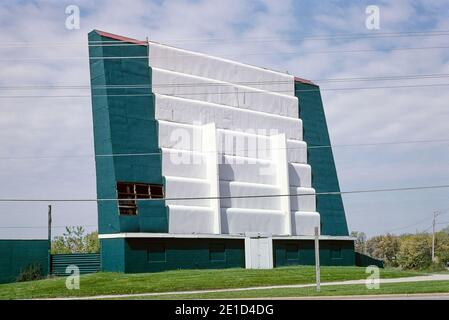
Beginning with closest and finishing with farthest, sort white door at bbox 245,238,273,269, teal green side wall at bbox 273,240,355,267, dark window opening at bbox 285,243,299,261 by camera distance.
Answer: white door at bbox 245,238,273,269 → teal green side wall at bbox 273,240,355,267 → dark window opening at bbox 285,243,299,261

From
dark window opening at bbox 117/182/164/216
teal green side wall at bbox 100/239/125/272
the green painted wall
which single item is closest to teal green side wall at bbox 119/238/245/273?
the green painted wall

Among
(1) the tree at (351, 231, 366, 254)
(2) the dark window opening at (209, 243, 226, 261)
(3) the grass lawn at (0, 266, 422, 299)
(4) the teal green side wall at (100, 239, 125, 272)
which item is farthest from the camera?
(1) the tree at (351, 231, 366, 254)

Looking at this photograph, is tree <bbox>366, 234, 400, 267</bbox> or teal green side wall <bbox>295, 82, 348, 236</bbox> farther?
tree <bbox>366, 234, 400, 267</bbox>

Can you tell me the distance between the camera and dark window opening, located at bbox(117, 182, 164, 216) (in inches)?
1476

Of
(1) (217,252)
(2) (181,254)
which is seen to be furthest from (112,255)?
(1) (217,252)

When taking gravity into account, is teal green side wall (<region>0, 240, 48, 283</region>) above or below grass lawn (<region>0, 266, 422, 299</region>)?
above

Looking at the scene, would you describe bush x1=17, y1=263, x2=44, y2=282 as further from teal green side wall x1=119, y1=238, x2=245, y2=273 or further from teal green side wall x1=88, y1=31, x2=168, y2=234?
teal green side wall x1=119, y1=238, x2=245, y2=273

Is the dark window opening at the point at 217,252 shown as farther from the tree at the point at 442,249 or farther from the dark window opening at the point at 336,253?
the tree at the point at 442,249

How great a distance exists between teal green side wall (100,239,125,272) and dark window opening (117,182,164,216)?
6.95 ft

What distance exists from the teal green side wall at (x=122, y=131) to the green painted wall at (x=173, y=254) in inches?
41.1

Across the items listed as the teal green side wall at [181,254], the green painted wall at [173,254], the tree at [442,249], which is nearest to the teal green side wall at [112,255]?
the green painted wall at [173,254]

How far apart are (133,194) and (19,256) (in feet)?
A: 29.8
